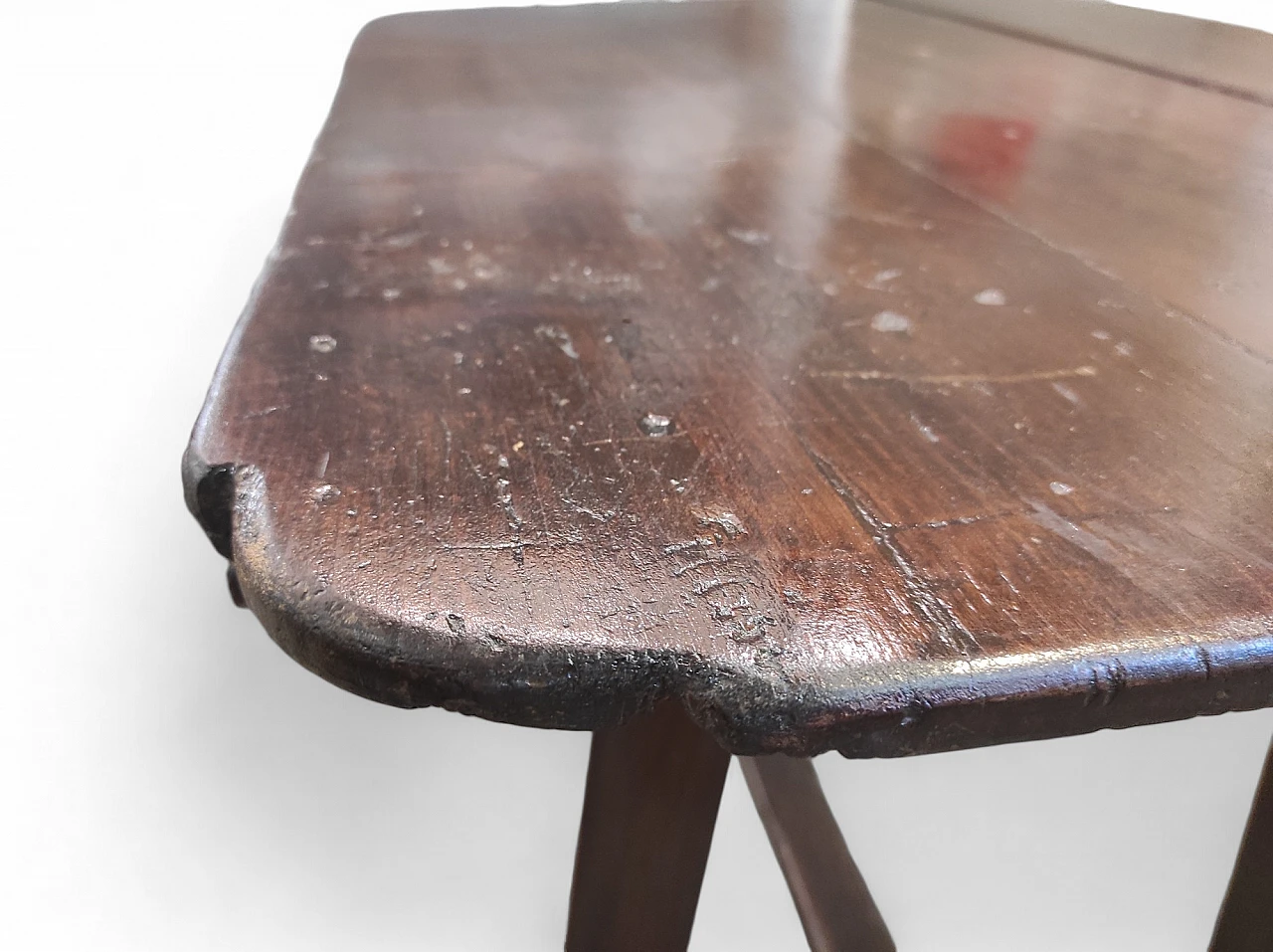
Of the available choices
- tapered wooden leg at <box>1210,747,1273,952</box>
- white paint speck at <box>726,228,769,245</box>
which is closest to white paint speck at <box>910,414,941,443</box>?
white paint speck at <box>726,228,769,245</box>

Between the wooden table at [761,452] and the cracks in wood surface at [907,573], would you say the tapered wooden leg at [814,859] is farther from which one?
the cracks in wood surface at [907,573]

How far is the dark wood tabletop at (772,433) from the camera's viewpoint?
37cm

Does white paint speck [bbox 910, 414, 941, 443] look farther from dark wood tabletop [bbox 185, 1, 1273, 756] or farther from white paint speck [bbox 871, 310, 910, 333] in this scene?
white paint speck [bbox 871, 310, 910, 333]

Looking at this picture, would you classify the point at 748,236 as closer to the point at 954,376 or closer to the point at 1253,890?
the point at 954,376

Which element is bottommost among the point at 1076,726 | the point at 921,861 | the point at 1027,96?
the point at 921,861

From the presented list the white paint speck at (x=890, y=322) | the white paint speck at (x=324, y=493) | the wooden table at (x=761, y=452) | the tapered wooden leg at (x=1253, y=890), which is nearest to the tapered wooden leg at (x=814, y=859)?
the wooden table at (x=761, y=452)

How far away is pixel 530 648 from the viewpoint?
1.19 feet

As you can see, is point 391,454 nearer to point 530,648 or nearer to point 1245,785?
point 530,648

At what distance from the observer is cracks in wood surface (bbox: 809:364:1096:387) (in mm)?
530

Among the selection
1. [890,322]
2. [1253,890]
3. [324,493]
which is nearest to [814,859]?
[1253,890]

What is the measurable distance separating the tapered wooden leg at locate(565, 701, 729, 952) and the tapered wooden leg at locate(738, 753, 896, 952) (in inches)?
12.1

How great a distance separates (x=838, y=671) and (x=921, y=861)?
746 mm

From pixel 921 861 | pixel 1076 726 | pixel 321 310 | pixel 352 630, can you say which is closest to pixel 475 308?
pixel 321 310

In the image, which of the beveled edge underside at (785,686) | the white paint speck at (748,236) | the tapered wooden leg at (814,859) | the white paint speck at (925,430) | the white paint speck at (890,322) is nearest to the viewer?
the beveled edge underside at (785,686)
